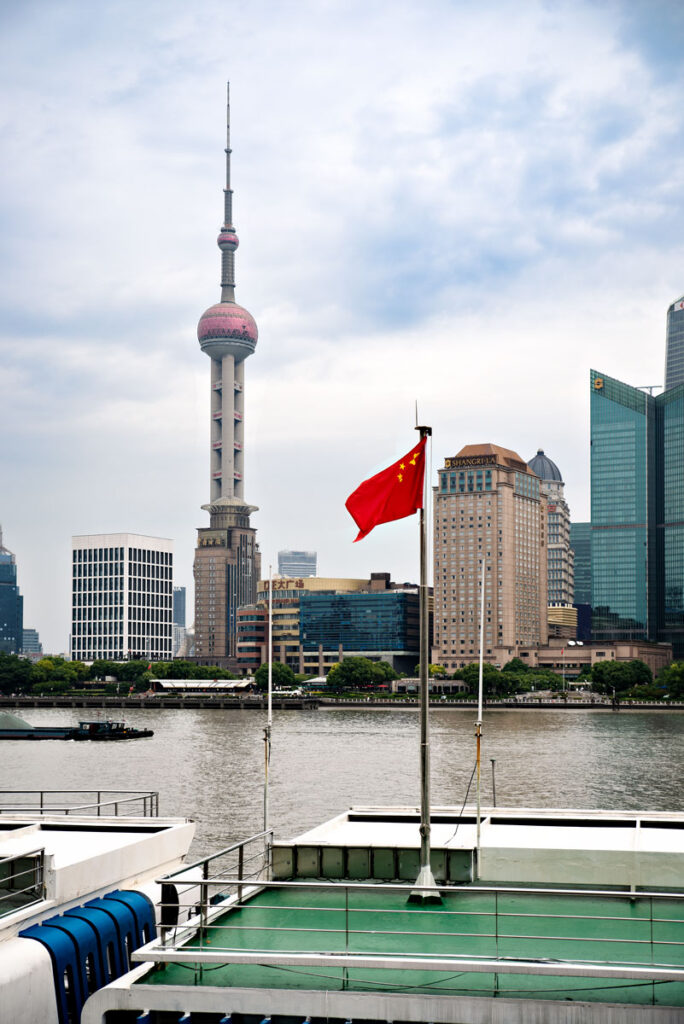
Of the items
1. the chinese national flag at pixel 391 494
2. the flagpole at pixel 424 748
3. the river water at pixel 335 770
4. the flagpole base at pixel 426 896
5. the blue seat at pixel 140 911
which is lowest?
the river water at pixel 335 770

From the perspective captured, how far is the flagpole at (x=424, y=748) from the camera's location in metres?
21.4

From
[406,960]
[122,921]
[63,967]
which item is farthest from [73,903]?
[406,960]

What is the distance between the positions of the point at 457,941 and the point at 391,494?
364 inches

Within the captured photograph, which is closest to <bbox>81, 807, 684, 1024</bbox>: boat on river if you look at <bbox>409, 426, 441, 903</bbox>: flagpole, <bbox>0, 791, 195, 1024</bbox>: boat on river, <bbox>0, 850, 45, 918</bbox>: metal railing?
<bbox>409, 426, 441, 903</bbox>: flagpole

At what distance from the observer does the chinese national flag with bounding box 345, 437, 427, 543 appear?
24.0 meters

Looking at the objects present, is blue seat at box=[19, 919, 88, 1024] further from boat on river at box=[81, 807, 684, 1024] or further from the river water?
the river water

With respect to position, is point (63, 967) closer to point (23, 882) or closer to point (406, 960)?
point (23, 882)

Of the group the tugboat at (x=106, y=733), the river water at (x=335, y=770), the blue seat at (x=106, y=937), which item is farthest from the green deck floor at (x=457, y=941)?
the tugboat at (x=106, y=733)

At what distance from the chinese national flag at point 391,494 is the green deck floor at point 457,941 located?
730 centimetres

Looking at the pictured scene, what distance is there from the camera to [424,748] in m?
23.3

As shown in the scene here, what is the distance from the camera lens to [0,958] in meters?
20.8

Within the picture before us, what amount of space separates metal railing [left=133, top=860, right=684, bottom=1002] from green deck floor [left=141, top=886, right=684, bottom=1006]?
3 centimetres

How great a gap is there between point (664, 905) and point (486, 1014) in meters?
6.77

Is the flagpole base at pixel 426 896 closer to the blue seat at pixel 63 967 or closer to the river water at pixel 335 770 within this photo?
the blue seat at pixel 63 967
